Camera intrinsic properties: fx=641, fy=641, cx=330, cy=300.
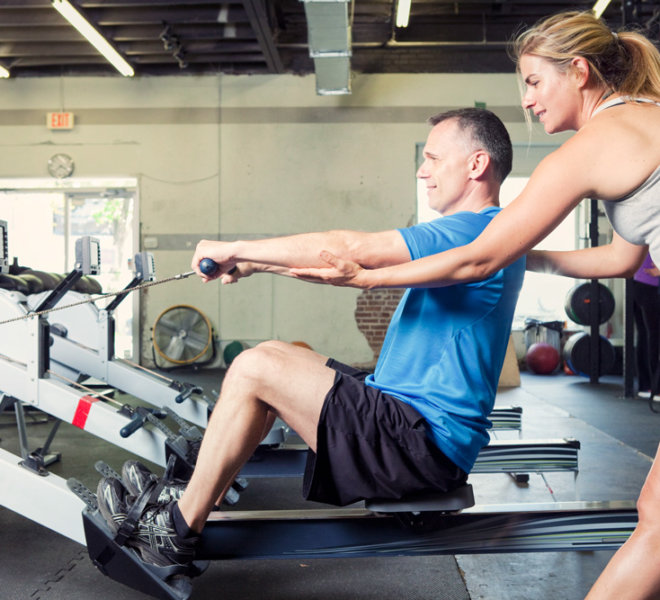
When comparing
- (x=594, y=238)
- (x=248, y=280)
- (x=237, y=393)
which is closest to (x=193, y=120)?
(x=248, y=280)

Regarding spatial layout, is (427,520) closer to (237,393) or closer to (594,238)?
(237,393)

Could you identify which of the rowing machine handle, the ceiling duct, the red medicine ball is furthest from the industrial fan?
the rowing machine handle

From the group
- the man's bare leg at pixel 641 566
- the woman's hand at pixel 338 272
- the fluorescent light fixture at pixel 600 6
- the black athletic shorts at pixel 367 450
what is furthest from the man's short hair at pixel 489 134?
the fluorescent light fixture at pixel 600 6

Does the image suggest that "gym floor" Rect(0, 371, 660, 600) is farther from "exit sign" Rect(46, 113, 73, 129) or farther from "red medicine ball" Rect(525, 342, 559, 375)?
"exit sign" Rect(46, 113, 73, 129)

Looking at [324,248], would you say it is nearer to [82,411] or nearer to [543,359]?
[82,411]

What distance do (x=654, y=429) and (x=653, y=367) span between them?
1.77 metres

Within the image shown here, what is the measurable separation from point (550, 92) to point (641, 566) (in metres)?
0.92

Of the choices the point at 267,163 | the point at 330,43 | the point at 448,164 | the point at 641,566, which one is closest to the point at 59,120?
the point at 267,163

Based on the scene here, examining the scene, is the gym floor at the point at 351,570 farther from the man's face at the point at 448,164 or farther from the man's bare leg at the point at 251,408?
the man's face at the point at 448,164

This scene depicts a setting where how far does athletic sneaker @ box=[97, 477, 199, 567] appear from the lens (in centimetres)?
151

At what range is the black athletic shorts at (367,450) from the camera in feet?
4.63

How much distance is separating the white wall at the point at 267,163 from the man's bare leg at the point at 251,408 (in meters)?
6.46

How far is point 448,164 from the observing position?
1.61 metres

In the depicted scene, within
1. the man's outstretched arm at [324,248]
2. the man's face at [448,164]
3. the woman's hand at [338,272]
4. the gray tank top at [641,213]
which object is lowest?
the woman's hand at [338,272]
